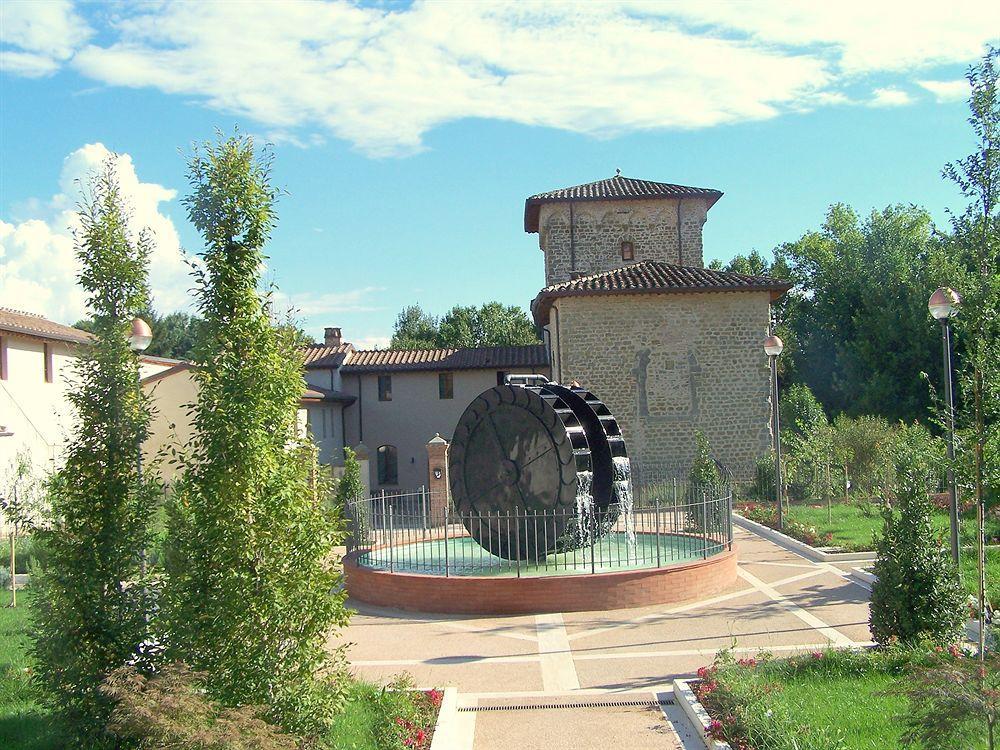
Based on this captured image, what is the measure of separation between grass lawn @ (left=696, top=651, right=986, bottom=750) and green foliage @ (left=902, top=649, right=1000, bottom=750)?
265 millimetres

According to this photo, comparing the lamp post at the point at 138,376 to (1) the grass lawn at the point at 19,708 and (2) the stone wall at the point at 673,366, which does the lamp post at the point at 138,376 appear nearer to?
(1) the grass lawn at the point at 19,708

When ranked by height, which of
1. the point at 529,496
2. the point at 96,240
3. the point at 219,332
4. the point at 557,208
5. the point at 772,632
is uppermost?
the point at 557,208

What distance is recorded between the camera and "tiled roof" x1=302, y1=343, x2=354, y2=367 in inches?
1264

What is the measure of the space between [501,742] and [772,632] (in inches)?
170

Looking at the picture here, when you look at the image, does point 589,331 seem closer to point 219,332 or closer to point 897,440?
point 897,440

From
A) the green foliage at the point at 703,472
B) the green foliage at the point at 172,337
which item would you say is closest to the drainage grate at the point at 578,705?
the green foliage at the point at 703,472

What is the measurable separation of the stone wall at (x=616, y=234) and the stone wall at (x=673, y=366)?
5776 millimetres

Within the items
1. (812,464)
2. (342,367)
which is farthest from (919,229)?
(342,367)

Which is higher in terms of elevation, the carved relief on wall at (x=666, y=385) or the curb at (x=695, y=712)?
the carved relief on wall at (x=666, y=385)

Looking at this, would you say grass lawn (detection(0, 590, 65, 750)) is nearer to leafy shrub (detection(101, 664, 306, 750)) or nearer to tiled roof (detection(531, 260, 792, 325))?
leafy shrub (detection(101, 664, 306, 750))

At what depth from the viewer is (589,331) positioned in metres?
25.2

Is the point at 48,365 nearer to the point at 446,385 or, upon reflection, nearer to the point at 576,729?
the point at 446,385

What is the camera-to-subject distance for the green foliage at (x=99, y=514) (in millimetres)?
6020

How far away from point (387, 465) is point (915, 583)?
2568cm
